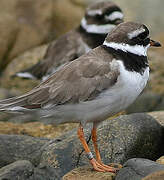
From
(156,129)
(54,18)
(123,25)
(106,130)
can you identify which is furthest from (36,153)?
(54,18)

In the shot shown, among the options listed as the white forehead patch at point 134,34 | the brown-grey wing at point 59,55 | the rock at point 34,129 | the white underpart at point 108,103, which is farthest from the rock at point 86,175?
the brown-grey wing at point 59,55

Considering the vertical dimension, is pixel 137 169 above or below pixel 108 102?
below

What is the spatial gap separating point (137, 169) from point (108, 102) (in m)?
0.72

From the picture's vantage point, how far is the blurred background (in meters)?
10.8

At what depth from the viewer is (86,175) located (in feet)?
17.7

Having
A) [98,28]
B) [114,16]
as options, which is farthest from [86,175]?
[114,16]

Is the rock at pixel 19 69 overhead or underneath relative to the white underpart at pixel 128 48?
underneath

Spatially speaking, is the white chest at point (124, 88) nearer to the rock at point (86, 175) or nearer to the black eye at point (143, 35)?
the black eye at point (143, 35)

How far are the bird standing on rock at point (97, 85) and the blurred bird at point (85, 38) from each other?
352cm

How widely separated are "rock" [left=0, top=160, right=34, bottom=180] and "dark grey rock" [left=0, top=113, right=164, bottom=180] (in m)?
0.78

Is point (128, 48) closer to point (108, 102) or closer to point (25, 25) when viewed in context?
point (108, 102)

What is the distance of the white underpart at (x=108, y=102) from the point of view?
5.24 m

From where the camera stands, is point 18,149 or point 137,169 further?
point 18,149

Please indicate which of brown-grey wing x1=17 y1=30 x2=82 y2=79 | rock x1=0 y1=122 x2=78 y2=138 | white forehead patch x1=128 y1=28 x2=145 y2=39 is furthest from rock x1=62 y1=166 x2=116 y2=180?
brown-grey wing x1=17 y1=30 x2=82 y2=79
